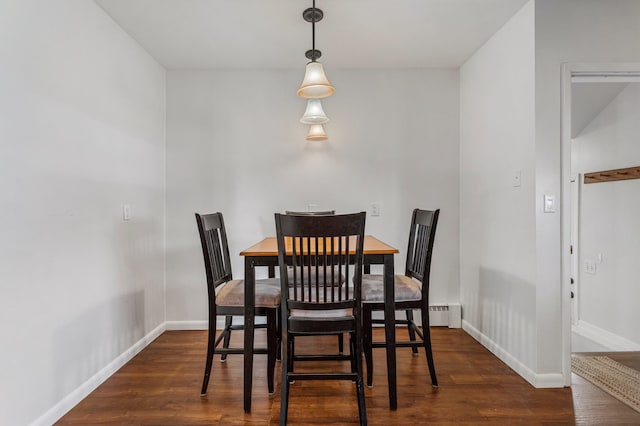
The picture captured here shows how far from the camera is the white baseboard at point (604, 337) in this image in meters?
2.95

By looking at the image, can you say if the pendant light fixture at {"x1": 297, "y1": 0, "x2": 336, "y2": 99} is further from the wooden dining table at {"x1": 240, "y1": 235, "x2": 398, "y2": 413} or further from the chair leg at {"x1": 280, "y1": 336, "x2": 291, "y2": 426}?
the chair leg at {"x1": 280, "y1": 336, "x2": 291, "y2": 426}

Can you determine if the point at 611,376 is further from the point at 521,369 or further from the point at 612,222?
the point at 612,222

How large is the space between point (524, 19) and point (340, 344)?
96.7 inches

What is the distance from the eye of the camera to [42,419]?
168 cm

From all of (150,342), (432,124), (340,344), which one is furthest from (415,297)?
(150,342)

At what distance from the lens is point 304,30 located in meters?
2.51

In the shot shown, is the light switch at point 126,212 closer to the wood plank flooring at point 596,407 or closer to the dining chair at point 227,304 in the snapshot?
the dining chair at point 227,304

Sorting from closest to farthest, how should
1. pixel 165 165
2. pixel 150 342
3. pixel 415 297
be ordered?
pixel 415 297
pixel 150 342
pixel 165 165

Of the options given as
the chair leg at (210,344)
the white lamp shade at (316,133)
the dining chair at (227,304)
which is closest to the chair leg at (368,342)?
the dining chair at (227,304)

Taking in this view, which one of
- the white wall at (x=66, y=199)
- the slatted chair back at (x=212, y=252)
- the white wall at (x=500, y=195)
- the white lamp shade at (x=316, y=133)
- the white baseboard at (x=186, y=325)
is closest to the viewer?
the white wall at (x=66, y=199)

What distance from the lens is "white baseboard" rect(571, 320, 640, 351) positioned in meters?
2.95

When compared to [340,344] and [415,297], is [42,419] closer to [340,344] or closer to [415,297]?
[340,344]

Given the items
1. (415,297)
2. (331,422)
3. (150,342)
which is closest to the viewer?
(331,422)

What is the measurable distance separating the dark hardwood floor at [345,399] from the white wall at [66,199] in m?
0.25
